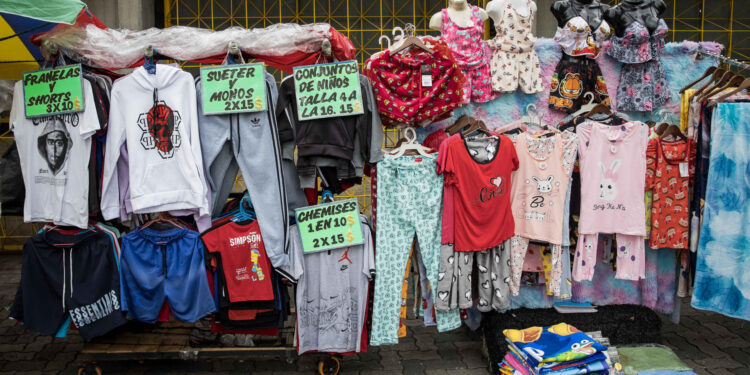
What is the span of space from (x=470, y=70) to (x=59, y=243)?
10.7 feet

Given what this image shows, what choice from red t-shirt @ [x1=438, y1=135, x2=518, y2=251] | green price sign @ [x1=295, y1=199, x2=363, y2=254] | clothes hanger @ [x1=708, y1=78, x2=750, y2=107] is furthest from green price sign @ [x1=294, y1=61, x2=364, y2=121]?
clothes hanger @ [x1=708, y1=78, x2=750, y2=107]

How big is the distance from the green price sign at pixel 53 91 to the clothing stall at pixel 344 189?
0.01 m

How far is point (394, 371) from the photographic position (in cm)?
409

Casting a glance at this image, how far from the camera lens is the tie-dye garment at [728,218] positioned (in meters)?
3.97

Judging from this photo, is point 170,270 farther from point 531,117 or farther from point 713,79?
point 713,79

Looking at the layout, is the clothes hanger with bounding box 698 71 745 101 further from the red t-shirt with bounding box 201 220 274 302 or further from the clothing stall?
the red t-shirt with bounding box 201 220 274 302

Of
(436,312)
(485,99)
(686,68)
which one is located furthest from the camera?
(686,68)

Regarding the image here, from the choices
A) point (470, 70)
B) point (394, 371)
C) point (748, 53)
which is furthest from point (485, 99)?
point (748, 53)

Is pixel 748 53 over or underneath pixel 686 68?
over

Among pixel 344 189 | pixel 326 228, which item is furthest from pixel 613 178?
pixel 326 228

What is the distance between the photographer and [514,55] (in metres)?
4.25

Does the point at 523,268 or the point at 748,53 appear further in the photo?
the point at 748,53

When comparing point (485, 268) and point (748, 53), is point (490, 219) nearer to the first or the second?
point (485, 268)

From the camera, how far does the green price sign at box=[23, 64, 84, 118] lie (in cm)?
360
